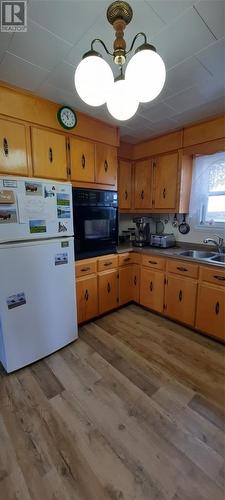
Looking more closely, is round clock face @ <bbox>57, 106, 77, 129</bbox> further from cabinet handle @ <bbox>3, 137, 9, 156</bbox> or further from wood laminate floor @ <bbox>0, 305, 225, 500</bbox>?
wood laminate floor @ <bbox>0, 305, 225, 500</bbox>

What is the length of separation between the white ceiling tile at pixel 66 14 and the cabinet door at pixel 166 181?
1.80m

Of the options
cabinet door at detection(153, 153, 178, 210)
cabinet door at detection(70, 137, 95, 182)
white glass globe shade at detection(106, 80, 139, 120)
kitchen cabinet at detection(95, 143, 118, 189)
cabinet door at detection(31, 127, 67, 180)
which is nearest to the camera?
white glass globe shade at detection(106, 80, 139, 120)

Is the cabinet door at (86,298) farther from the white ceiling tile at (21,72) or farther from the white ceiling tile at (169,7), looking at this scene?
the white ceiling tile at (169,7)

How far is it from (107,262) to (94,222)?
0.53 m

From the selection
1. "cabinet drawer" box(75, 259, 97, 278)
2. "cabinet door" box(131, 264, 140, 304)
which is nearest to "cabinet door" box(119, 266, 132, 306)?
"cabinet door" box(131, 264, 140, 304)

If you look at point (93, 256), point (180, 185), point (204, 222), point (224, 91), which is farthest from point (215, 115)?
point (93, 256)

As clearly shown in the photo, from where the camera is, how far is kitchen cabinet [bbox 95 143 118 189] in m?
2.48

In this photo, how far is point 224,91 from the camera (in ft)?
5.98

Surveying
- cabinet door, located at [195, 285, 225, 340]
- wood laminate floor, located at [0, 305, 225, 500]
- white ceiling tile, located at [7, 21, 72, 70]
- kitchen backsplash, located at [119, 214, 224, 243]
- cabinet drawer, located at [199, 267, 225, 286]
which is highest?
white ceiling tile, located at [7, 21, 72, 70]

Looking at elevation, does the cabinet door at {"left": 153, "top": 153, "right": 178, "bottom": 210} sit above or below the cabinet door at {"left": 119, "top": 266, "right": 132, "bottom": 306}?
above

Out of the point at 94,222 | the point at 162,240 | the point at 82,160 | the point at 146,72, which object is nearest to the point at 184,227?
the point at 162,240

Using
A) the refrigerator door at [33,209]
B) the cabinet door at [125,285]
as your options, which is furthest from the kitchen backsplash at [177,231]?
the refrigerator door at [33,209]

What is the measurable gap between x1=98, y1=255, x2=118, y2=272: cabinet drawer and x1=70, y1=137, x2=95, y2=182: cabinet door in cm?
95

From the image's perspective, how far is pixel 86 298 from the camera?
2.46 meters
